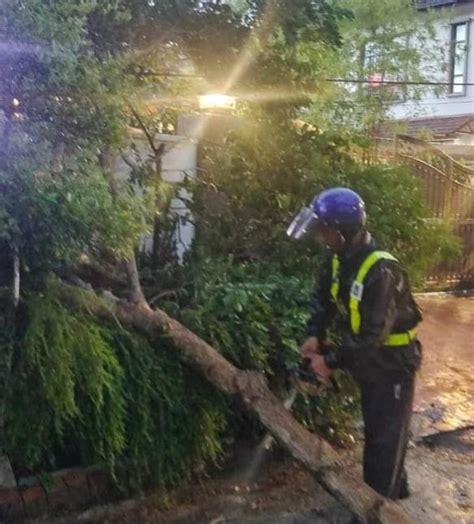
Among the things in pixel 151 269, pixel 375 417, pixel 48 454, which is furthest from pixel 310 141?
pixel 48 454

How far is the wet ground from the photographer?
473cm

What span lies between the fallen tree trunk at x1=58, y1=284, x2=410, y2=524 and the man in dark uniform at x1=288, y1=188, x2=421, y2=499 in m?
0.29

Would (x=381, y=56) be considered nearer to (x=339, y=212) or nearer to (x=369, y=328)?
(x=339, y=212)

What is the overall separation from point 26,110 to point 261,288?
180 centimetres

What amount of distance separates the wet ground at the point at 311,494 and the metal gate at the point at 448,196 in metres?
6.38

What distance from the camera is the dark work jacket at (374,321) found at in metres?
4.43

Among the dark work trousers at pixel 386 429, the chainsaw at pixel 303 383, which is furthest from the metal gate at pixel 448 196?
the dark work trousers at pixel 386 429

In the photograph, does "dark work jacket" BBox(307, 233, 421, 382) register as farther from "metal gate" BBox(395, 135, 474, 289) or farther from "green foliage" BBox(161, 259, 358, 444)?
"metal gate" BBox(395, 135, 474, 289)

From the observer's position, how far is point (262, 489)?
513 centimetres

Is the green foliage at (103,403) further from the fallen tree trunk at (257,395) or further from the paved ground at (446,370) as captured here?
the paved ground at (446,370)

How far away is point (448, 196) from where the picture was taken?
1348 centimetres

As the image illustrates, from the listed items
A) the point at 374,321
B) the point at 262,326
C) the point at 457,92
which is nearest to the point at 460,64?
the point at 457,92

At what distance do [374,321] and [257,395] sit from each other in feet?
2.39

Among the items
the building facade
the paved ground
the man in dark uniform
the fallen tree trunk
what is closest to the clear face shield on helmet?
the man in dark uniform
